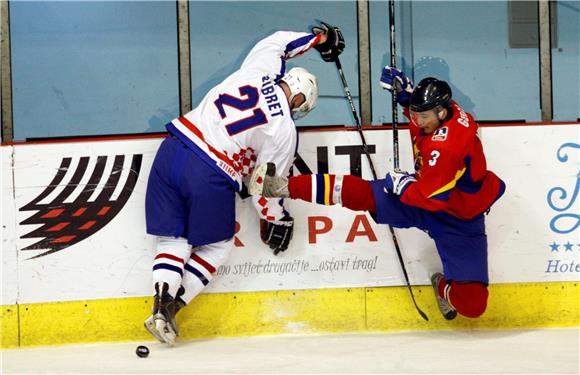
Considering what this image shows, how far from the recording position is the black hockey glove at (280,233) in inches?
131

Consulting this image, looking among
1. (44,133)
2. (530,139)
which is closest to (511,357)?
(530,139)

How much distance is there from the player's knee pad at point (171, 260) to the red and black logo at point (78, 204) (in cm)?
30

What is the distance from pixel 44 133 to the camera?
169 inches

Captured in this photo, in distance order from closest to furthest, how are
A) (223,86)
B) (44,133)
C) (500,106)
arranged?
(223,86) → (44,133) → (500,106)

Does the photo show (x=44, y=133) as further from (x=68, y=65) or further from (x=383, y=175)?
(x=383, y=175)

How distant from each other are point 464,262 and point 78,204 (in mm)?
1640

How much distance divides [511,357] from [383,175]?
3.11ft

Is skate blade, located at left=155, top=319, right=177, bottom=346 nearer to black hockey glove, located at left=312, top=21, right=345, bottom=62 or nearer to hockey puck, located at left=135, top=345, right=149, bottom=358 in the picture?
hockey puck, located at left=135, top=345, right=149, bottom=358

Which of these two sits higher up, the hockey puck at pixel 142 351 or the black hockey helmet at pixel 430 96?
the black hockey helmet at pixel 430 96

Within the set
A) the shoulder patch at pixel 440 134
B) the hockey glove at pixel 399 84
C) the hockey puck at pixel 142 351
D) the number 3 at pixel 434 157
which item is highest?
the hockey glove at pixel 399 84

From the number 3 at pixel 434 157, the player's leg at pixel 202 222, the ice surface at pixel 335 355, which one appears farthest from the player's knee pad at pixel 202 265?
the number 3 at pixel 434 157

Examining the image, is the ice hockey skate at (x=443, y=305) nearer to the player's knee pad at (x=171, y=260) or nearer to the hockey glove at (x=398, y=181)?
the hockey glove at (x=398, y=181)

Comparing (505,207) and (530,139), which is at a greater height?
(530,139)

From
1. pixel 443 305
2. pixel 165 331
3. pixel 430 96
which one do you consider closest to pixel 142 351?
pixel 165 331
